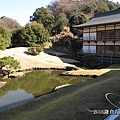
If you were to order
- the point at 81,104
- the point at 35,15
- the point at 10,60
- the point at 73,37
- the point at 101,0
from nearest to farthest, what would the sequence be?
the point at 81,104, the point at 10,60, the point at 73,37, the point at 35,15, the point at 101,0

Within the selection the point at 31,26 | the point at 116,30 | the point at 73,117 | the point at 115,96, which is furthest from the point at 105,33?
the point at 73,117

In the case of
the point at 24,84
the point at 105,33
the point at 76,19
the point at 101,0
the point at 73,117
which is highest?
the point at 101,0

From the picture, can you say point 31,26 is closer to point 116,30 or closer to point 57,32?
point 57,32

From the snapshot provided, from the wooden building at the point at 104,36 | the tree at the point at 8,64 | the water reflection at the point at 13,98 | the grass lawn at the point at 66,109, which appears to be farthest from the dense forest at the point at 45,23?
the grass lawn at the point at 66,109

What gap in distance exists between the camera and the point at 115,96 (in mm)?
8078

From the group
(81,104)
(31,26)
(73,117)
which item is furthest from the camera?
(31,26)

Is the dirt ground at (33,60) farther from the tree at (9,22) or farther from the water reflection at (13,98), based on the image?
the tree at (9,22)

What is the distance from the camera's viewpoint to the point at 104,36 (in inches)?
1094

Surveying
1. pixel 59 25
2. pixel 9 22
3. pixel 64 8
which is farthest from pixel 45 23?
pixel 9 22

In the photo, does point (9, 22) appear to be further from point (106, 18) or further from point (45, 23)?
point (106, 18)

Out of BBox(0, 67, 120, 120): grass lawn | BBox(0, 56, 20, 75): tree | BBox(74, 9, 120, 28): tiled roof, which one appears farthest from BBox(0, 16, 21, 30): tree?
BBox(0, 67, 120, 120): grass lawn

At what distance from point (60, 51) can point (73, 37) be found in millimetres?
5576

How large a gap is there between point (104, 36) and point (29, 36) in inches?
523

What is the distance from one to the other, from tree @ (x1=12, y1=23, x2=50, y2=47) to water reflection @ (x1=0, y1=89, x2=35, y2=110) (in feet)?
69.2
